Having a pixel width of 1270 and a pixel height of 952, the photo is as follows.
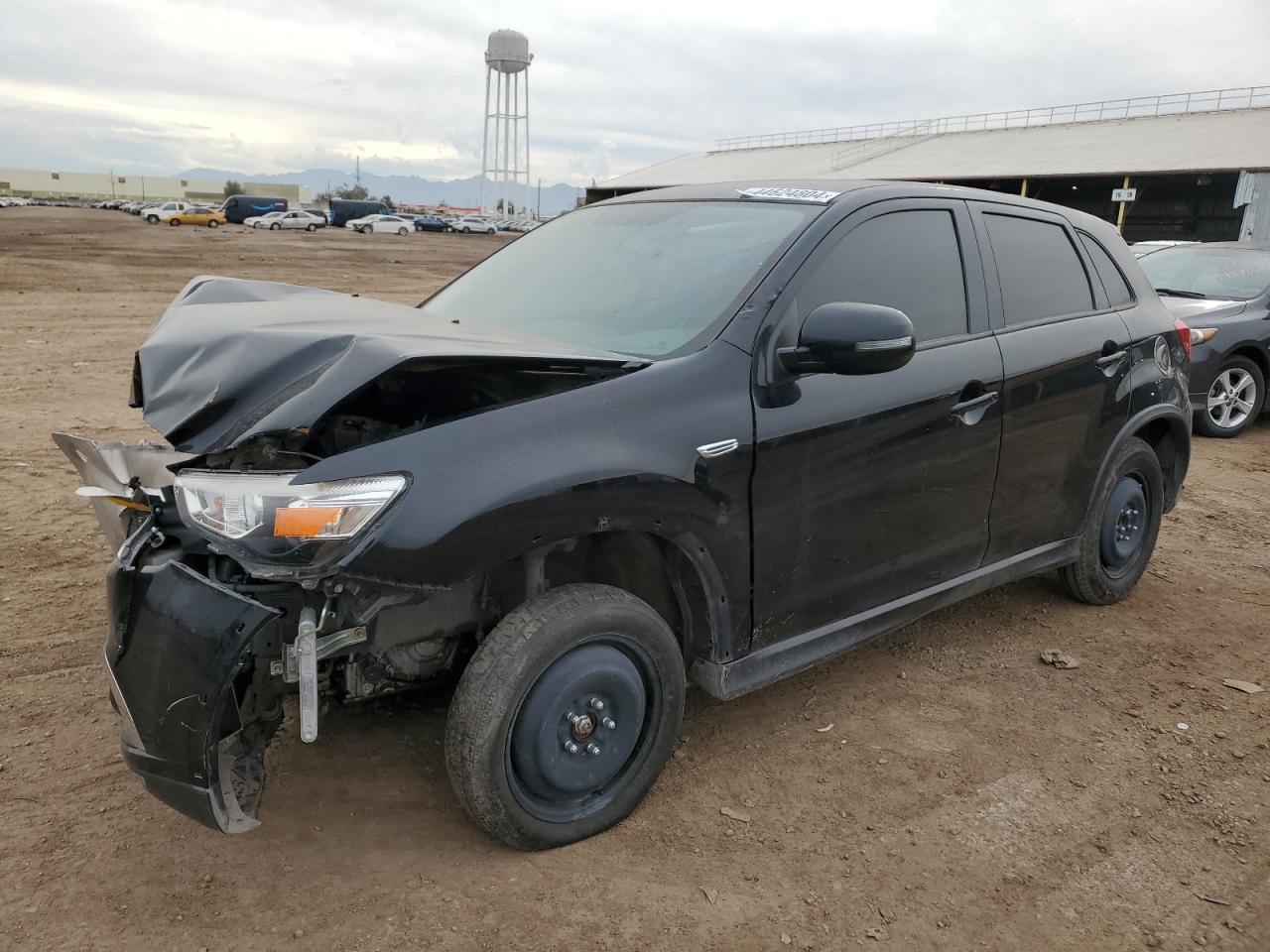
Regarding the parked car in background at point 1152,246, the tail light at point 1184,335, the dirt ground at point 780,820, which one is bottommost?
the dirt ground at point 780,820

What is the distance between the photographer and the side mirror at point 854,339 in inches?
112

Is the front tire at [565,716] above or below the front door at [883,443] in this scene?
below

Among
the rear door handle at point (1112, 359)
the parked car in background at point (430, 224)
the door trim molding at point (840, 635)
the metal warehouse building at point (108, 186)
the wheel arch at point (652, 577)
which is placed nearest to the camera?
the wheel arch at point (652, 577)

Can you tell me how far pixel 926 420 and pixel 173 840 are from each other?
2.69 meters

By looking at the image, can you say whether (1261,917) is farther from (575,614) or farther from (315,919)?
(315,919)

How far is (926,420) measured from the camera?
3432 millimetres

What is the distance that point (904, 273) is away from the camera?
352 centimetres

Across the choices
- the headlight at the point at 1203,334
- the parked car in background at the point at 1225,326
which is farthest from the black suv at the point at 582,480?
the parked car in background at the point at 1225,326

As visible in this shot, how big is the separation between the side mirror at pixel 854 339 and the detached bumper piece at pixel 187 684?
5.43 ft

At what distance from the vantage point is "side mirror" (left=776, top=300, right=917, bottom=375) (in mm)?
2848

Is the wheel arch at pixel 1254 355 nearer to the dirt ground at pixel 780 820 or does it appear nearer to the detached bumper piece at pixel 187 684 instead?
the dirt ground at pixel 780 820

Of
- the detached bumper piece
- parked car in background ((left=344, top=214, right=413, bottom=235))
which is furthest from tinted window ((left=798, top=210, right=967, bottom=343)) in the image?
parked car in background ((left=344, top=214, right=413, bottom=235))

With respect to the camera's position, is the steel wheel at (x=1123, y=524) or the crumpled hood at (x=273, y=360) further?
the steel wheel at (x=1123, y=524)

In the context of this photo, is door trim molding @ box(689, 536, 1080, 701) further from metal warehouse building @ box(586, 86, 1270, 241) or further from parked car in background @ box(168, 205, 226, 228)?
parked car in background @ box(168, 205, 226, 228)
